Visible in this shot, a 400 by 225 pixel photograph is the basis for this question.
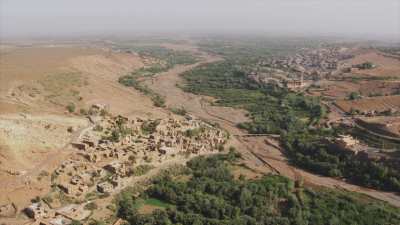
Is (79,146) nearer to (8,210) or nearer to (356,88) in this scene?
(8,210)

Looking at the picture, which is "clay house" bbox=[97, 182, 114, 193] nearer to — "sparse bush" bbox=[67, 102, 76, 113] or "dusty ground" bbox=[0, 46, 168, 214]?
"dusty ground" bbox=[0, 46, 168, 214]

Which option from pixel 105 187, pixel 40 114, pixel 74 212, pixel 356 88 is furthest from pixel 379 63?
pixel 74 212

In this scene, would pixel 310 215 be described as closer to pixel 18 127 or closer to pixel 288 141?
pixel 288 141

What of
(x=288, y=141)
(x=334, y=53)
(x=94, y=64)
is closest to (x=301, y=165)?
(x=288, y=141)

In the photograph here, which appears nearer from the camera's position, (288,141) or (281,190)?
(281,190)

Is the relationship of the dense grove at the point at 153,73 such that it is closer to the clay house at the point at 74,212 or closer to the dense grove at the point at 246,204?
the dense grove at the point at 246,204

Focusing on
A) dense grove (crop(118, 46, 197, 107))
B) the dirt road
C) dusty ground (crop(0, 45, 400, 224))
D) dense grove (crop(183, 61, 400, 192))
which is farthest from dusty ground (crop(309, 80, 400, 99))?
dense grove (crop(118, 46, 197, 107))

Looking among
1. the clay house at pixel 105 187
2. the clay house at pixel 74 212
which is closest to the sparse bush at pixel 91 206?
the clay house at pixel 74 212
